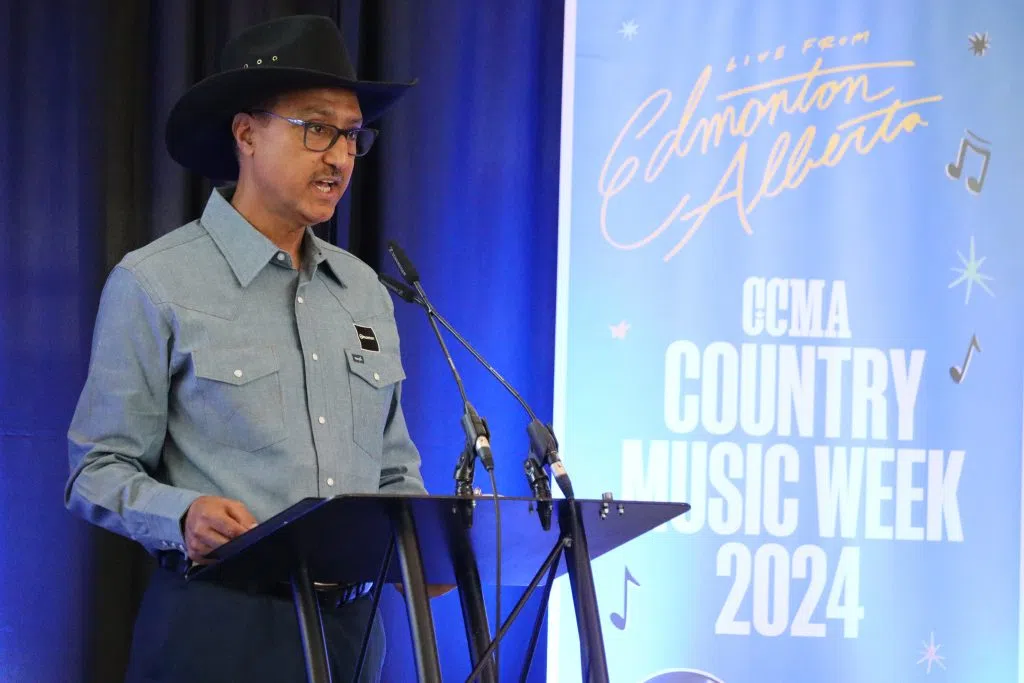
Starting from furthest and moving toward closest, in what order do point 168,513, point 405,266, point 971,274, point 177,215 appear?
1. point 971,274
2. point 177,215
3. point 405,266
4. point 168,513

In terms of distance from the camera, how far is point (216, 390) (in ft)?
6.03

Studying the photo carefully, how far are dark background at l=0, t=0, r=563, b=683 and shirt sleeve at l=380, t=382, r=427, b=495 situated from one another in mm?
1001

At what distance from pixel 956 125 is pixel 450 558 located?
2211 mm

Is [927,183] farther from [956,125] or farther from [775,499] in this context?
[775,499]

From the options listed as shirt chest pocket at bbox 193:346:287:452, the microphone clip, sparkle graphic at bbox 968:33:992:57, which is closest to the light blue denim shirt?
shirt chest pocket at bbox 193:346:287:452

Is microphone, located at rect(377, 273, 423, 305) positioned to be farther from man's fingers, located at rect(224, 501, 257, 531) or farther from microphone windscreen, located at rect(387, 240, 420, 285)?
man's fingers, located at rect(224, 501, 257, 531)

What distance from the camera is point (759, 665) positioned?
3078 millimetres

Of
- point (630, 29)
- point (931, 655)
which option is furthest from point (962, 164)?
point (931, 655)

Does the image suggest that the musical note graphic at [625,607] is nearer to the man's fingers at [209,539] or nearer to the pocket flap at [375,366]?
the pocket flap at [375,366]

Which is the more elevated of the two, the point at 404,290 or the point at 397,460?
the point at 404,290

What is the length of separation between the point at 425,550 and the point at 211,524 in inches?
10.9

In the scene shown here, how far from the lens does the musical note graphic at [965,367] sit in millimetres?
3197

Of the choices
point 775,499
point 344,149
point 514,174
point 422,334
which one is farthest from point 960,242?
point 344,149

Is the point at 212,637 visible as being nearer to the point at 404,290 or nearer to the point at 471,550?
the point at 471,550
